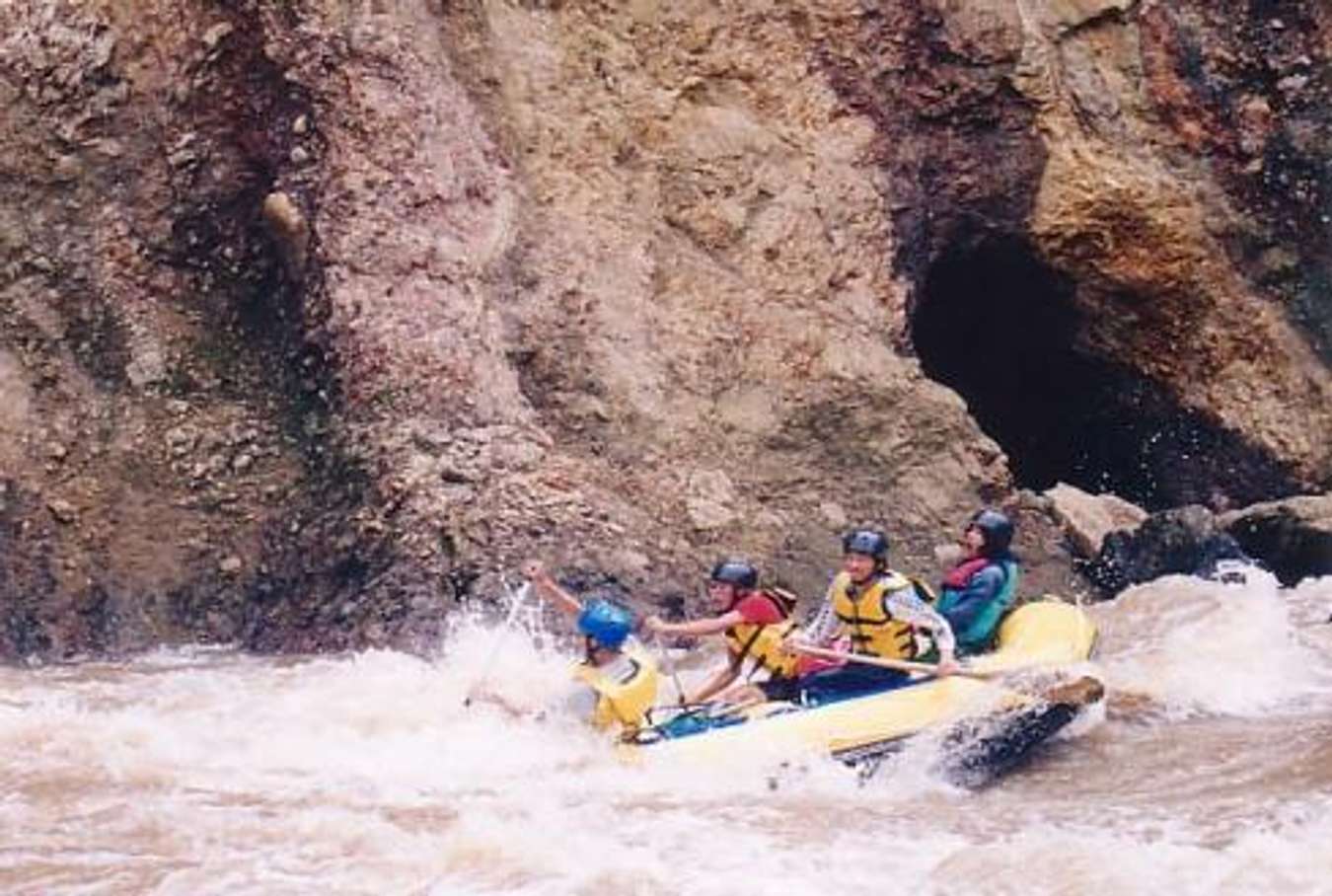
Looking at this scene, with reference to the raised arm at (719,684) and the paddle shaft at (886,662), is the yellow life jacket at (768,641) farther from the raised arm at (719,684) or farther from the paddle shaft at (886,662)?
the paddle shaft at (886,662)

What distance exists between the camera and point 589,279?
50.5 ft

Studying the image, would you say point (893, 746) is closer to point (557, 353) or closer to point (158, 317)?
point (557, 353)

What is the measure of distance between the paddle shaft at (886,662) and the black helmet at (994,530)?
3.69 feet

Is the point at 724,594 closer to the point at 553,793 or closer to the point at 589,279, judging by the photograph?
the point at 553,793

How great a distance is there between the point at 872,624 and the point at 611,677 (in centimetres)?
154

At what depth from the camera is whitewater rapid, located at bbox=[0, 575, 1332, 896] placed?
8.54 metres

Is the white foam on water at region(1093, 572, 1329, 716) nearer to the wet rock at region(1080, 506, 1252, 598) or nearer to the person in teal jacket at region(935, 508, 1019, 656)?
the wet rock at region(1080, 506, 1252, 598)

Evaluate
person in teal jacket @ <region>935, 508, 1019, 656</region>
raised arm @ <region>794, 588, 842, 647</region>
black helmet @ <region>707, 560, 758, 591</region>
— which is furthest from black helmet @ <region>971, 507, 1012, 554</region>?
black helmet @ <region>707, 560, 758, 591</region>

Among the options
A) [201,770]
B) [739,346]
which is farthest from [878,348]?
[201,770]

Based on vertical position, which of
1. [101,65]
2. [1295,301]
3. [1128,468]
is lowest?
[1128,468]

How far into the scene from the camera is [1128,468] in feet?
61.2

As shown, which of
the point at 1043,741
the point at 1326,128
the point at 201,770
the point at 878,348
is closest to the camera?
the point at 201,770

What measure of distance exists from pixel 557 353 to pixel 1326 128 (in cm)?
748

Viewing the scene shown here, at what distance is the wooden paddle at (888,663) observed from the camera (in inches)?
427
